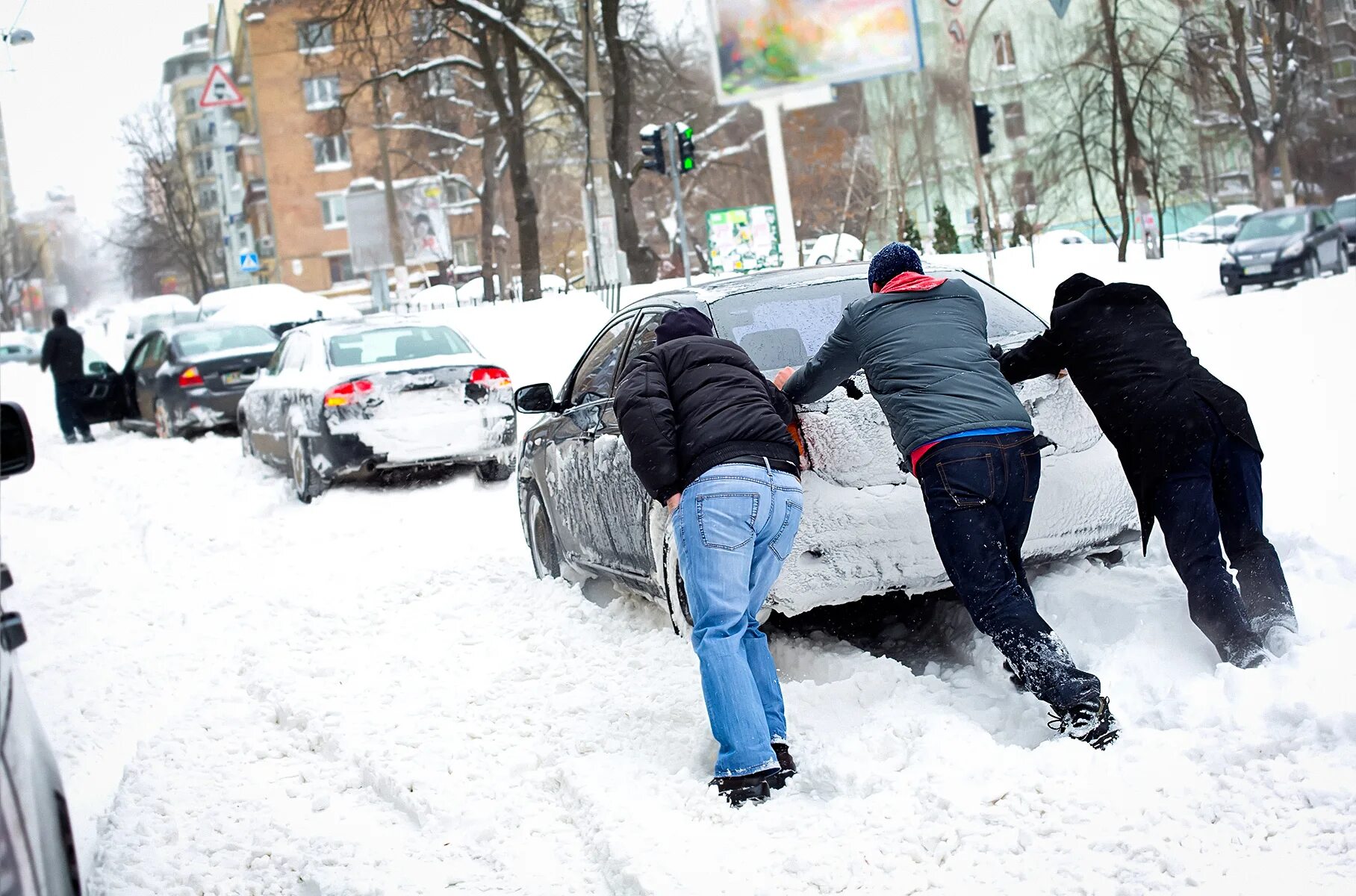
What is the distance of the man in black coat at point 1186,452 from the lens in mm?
4707

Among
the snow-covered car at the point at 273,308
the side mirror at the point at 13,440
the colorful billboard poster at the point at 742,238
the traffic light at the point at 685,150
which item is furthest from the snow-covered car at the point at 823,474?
the snow-covered car at the point at 273,308

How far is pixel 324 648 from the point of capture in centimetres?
704

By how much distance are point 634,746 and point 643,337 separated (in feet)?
6.65

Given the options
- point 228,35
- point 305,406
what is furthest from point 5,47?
point 228,35

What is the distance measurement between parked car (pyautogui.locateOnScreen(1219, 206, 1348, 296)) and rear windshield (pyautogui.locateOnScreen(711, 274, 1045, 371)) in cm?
2134

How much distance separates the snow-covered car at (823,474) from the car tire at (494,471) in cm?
435

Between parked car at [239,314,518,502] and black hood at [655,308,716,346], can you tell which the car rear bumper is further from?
parked car at [239,314,518,502]

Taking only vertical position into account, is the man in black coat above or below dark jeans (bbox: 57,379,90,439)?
below

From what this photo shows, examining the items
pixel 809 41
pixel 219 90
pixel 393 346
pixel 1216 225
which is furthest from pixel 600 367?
pixel 1216 225

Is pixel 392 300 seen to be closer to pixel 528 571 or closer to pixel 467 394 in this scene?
pixel 467 394

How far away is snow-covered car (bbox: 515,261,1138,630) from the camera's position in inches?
202

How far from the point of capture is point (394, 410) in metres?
11.0

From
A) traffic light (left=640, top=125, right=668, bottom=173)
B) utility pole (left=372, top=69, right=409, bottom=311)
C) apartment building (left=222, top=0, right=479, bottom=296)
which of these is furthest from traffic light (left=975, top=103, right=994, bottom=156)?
apartment building (left=222, top=0, right=479, bottom=296)

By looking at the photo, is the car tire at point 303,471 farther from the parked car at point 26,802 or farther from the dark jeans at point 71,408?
the dark jeans at point 71,408
